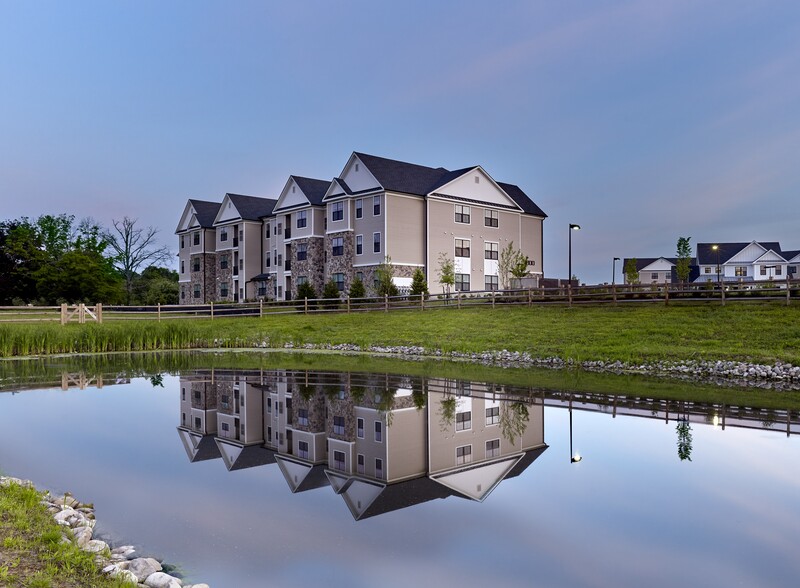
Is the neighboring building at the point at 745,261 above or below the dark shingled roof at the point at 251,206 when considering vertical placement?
below

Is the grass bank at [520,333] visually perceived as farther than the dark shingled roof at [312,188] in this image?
No

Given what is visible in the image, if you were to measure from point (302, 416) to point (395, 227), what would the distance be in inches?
1206

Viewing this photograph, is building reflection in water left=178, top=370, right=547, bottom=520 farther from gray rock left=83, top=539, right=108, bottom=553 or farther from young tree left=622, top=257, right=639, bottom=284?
young tree left=622, top=257, right=639, bottom=284

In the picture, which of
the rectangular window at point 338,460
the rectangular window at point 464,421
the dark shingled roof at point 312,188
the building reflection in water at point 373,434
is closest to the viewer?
the building reflection in water at point 373,434

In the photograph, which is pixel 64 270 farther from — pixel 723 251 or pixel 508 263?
pixel 723 251

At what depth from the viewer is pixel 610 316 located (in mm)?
25094

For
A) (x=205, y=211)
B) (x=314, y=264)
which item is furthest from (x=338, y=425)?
(x=205, y=211)

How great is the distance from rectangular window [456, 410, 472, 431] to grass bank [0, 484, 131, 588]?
21.6 feet

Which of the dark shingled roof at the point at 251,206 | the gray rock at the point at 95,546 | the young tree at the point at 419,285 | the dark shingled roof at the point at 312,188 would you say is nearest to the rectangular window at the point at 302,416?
the gray rock at the point at 95,546

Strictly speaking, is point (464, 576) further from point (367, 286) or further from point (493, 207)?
point (493, 207)

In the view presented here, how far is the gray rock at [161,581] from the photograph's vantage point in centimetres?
442

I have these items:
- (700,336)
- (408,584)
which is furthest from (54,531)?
(700,336)

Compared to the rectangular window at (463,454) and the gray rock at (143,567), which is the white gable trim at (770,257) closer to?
the rectangular window at (463,454)

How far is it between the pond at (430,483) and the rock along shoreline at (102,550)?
22 cm
